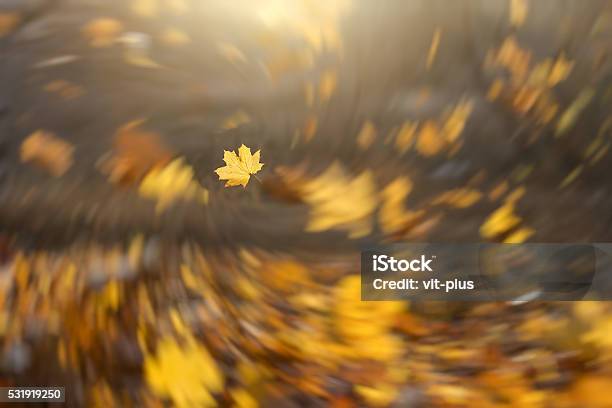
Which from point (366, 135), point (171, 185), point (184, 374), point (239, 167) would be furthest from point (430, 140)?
point (184, 374)

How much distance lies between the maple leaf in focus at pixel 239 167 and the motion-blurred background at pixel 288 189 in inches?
0.6

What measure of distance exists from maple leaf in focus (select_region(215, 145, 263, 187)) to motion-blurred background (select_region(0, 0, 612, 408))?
0.01 metres

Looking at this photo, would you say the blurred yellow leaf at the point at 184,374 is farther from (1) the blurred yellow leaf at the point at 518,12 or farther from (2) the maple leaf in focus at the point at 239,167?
(1) the blurred yellow leaf at the point at 518,12

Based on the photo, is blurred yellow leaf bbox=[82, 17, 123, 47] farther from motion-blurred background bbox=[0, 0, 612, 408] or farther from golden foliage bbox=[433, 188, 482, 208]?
golden foliage bbox=[433, 188, 482, 208]

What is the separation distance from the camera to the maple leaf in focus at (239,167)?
39.8 inches

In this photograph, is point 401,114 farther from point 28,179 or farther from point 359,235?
point 28,179

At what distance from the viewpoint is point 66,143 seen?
1017 mm

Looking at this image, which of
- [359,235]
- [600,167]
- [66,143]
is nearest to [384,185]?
[359,235]

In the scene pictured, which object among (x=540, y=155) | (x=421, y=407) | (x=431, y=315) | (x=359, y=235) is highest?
(x=540, y=155)

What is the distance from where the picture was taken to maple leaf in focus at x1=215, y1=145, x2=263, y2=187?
1.01m

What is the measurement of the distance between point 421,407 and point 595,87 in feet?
2.03

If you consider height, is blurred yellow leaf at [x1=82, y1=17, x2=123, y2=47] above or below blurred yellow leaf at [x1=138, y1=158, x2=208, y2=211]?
above

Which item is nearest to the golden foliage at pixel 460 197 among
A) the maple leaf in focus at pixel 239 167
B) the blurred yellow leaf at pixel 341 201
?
the blurred yellow leaf at pixel 341 201

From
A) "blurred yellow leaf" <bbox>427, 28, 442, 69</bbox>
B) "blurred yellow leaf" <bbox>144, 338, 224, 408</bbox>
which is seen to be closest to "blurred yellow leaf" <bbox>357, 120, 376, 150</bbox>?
"blurred yellow leaf" <bbox>427, 28, 442, 69</bbox>
